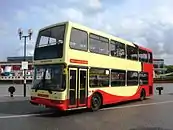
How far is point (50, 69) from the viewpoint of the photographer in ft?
46.5

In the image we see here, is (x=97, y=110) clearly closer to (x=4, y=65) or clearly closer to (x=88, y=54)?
(x=88, y=54)

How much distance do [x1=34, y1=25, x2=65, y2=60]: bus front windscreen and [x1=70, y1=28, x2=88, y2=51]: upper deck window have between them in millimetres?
526

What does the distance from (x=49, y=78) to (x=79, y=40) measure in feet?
7.67

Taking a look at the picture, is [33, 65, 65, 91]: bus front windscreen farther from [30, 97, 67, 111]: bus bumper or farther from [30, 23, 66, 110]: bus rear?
[30, 97, 67, 111]: bus bumper

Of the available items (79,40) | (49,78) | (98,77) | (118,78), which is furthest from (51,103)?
(118,78)

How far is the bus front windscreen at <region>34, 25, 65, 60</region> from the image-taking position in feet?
46.2

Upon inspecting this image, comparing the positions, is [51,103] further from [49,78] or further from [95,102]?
[95,102]

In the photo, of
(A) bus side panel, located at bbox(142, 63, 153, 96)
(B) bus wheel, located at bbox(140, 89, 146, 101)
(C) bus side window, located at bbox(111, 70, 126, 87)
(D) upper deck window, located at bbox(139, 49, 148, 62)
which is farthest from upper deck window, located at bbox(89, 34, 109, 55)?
(B) bus wheel, located at bbox(140, 89, 146, 101)

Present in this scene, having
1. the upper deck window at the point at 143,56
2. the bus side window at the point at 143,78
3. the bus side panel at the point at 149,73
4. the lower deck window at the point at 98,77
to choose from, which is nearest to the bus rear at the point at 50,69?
the lower deck window at the point at 98,77

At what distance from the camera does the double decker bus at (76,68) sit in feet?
45.4

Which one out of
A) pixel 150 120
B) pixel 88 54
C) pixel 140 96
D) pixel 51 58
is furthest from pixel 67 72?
pixel 140 96

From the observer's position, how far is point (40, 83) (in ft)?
47.5

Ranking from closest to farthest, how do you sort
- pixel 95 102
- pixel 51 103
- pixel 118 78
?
pixel 51 103 < pixel 95 102 < pixel 118 78

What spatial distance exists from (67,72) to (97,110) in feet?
11.3
